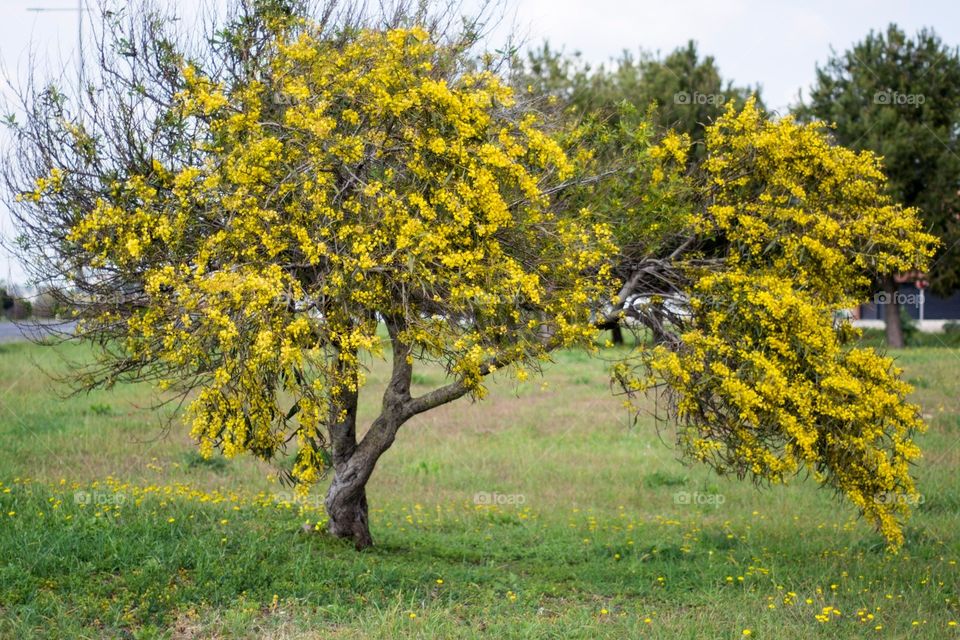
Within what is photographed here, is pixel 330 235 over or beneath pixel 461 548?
over

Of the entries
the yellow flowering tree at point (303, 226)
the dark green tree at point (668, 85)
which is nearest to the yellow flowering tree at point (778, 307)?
the yellow flowering tree at point (303, 226)

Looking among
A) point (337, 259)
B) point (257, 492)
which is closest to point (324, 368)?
point (337, 259)

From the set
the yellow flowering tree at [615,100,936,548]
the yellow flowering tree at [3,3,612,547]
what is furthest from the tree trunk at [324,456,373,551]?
the yellow flowering tree at [615,100,936,548]

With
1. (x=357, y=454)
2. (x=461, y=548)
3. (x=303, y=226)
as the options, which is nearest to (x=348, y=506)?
(x=357, y=454)

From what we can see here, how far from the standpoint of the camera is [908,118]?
114ft

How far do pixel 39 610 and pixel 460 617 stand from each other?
371cm

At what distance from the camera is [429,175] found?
31.1ft

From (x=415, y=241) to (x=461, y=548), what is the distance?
5.23 m

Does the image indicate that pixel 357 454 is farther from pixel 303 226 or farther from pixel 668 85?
pixel 668 85

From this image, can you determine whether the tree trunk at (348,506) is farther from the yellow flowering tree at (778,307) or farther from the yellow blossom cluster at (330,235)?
the yellow flowering tree at (778,307)

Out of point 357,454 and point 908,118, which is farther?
point 908,118

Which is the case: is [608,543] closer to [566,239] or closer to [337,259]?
[566,239]

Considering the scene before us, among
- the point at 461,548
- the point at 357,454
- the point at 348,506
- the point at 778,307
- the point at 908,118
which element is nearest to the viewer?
the point at 778,307

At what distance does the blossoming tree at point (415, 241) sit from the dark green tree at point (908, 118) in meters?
23.8
